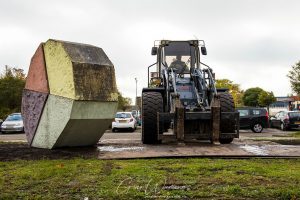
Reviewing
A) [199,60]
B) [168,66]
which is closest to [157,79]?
[168,66]

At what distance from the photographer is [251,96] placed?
292ft

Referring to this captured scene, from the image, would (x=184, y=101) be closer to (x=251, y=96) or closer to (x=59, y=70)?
(x=59, y=70)

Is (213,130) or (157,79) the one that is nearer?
(213,130)

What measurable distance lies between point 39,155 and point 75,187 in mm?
3936

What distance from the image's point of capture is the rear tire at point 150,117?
12547 millimetres

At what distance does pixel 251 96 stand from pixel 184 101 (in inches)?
3077

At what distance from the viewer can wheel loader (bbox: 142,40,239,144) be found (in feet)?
38.9

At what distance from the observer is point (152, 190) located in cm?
554

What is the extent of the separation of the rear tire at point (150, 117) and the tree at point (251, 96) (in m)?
76.8

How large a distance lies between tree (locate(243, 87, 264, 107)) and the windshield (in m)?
74.1

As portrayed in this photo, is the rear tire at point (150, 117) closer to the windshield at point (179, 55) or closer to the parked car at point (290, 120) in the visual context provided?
the windshield at point (179, 55)

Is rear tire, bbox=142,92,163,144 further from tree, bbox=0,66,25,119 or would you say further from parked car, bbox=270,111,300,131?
tree, bbox=0,66,25,119

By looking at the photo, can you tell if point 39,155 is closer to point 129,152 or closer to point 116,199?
point 129,152

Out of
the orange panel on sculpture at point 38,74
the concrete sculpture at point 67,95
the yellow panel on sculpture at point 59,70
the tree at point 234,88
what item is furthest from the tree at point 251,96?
the yellow panel on sculpture at point 59,70
